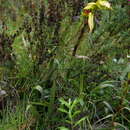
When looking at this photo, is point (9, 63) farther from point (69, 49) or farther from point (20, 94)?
point (69, 49)

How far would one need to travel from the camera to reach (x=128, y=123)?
2.56 m

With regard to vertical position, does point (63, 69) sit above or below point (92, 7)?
below

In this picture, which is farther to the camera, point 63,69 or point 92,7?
point 63,69

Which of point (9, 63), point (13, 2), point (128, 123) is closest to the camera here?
point (128, 123)

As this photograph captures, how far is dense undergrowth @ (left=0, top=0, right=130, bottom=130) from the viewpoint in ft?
8.27

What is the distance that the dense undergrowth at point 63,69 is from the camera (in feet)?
8.27

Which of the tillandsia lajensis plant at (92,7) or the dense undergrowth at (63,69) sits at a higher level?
the tillandsia lajensis plant at (92,7)

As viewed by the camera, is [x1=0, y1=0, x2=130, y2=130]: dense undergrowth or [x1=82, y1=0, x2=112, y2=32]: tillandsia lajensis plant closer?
[x1=82, y1=0, x2=112, y2=32]: tillandsia lajensis plant

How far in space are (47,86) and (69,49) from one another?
365mm

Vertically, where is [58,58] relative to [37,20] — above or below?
below

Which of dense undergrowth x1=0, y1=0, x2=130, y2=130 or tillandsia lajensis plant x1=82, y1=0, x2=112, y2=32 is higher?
tillandsia lajensis plant x1=82, y1=0, x2=112, y2=32

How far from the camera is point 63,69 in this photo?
2732 millimetres

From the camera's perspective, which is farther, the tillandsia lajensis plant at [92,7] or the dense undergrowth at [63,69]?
the dense undergrowth at [63,69]

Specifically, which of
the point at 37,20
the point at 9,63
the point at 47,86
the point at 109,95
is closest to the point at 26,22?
the point at 37,20
